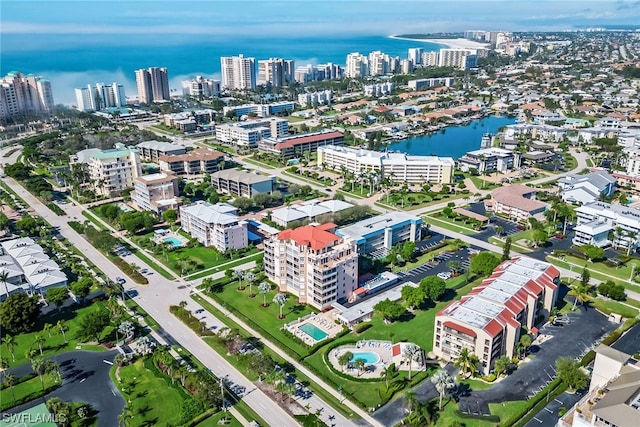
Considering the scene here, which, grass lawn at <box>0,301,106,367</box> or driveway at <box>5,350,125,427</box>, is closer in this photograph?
driveway at <box>5,350,125,427</box>

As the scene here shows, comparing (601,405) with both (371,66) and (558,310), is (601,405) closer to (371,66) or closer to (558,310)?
(558,310)

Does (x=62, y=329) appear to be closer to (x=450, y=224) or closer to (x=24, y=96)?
(x=450, y=224)

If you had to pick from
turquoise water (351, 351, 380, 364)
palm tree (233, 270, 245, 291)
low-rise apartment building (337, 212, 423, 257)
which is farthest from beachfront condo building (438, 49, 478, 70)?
turquoise water (351, 351, 380, 364)

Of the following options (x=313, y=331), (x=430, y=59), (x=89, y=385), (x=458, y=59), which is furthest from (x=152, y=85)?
(x=89, y=385)

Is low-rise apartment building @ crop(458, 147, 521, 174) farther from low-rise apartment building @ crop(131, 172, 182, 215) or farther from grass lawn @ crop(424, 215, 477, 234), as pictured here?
low-rise apartment building @ crop(131, 172, 182, 215)

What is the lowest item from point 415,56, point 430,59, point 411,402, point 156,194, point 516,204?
point 411,402

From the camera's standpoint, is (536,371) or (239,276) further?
(239,276)
